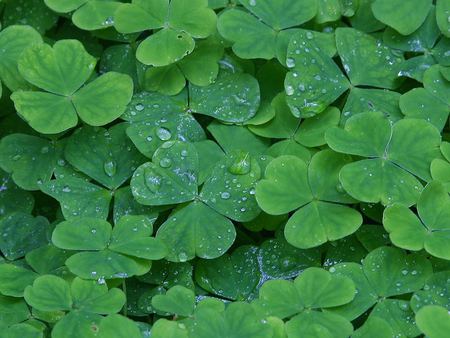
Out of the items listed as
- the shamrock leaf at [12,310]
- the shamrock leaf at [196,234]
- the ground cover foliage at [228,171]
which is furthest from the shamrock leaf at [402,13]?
the shamrock leaf at [12,310]

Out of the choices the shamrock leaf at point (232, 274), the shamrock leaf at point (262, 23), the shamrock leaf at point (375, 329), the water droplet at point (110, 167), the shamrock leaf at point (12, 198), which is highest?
the shamrock leaf at point (262, 23)

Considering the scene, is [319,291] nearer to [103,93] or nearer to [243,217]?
[243,217]

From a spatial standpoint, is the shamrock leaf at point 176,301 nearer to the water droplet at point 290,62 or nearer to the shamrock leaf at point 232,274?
the shamrock leaf at point 232,274

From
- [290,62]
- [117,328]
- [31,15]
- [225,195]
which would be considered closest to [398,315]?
[225,195]

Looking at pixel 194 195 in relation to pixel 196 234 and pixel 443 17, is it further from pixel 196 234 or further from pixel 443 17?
pixel 443 17

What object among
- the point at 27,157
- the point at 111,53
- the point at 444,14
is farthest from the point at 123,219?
the point at 444,14

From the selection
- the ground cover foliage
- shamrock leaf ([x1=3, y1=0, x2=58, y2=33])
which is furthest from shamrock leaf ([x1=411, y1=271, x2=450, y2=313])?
shamrock leaf ([x1=3, y1=0, x2=58, y2=33])
